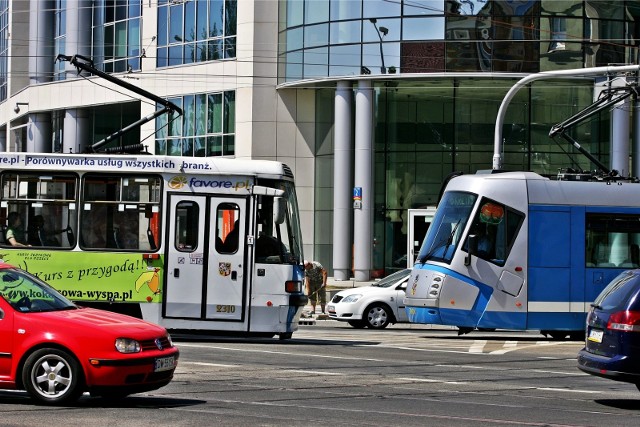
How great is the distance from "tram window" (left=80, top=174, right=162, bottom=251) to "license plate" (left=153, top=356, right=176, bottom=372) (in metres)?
8.82

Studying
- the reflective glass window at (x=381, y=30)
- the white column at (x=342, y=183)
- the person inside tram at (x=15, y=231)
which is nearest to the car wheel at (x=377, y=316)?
the person inside tram at (x=15, y=231)

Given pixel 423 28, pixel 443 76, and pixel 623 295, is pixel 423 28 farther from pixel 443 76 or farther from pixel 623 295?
pixel 623 295

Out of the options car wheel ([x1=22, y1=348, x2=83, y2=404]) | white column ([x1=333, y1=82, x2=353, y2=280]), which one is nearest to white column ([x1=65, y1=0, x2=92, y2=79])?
white column ([x1=333, y1=82, x2=353, y2=280])

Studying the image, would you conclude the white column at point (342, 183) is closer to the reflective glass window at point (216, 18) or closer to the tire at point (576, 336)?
the reflective glass window at point (216, 18)

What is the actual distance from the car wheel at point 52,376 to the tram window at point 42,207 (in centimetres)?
933

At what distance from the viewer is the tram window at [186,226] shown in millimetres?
20938

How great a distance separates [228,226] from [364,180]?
20.9 meters

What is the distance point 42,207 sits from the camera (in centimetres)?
2111

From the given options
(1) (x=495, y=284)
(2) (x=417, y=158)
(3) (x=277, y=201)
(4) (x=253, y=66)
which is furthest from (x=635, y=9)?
(3) (x=277, y=201)

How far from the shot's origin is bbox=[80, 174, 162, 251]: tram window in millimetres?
20984

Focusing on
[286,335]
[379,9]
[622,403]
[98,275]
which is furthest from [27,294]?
[379,9]

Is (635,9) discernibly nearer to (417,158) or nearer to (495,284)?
(417,158)

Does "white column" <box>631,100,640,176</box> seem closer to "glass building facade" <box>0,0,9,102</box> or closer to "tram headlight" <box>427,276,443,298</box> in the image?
"tram headlight" <box>427,276,443,298</box>

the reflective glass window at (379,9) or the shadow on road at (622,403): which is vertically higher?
the reflective glass window at (379,9)
